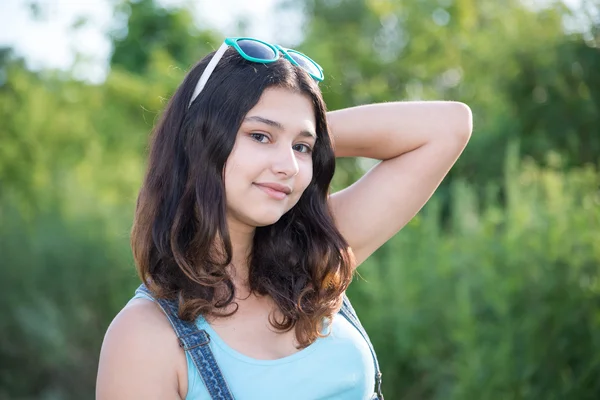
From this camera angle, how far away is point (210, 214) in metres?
2.06

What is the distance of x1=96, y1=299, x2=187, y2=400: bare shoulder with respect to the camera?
73.3 inches

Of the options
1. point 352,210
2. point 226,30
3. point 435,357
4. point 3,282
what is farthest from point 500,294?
point 226,30

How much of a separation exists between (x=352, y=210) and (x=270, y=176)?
43cm

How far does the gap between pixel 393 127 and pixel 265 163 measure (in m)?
0.56

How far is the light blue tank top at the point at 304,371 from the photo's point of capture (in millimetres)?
1980

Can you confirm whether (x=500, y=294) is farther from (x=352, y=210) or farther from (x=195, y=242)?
(x=195, y=242)

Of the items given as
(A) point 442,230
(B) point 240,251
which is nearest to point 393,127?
(B) point 240,251

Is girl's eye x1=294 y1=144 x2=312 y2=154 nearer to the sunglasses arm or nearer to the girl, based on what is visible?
the girl

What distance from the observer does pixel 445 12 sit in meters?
15.8

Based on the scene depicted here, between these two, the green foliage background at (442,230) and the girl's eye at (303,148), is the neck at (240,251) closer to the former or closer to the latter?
the girl's eye at (303,148)

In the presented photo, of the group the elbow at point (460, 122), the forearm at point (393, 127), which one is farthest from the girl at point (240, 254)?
the elbow at point (460, 122)

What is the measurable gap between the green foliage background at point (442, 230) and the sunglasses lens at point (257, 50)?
0.36 metres

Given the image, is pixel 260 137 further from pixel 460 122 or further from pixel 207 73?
pixel 460 122

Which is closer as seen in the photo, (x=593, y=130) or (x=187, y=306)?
(x=187, y=306)
